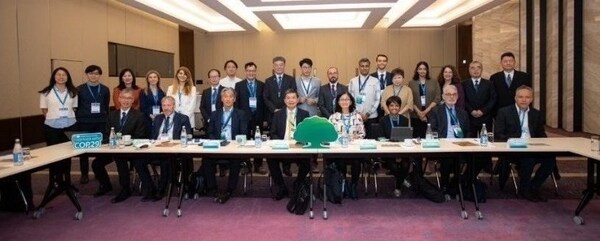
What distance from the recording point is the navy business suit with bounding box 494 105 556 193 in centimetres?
450

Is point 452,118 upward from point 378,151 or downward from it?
upward

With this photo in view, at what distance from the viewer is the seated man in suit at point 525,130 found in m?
4.48

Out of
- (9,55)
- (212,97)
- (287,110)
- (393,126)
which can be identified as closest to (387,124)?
(393,126)

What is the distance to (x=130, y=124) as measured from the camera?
488 cm

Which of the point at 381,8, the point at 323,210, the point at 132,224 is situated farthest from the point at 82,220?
the point at 381,8

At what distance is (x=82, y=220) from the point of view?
3.96 meters

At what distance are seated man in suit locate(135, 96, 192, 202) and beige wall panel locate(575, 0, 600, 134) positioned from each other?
788 cm

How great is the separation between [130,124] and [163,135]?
0.41 m

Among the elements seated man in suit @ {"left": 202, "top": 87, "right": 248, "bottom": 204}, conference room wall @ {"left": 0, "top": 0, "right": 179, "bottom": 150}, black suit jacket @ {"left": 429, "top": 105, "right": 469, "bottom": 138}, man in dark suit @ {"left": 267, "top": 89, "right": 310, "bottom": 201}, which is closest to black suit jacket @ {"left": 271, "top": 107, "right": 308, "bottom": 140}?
man in dark suit @ {"left": 267, "top": 89, "right": 310, "bottom": 201}

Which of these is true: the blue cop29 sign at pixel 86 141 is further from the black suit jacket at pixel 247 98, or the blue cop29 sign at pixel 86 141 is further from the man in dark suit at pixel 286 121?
the black suit jacket at pixel 247 98

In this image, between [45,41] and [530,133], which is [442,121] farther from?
[45,41]

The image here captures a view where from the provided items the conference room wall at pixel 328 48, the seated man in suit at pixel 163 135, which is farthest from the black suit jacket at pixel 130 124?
the conference room wall at pixel 328 48

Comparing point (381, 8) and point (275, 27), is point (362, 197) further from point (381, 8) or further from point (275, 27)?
point (275, 27)

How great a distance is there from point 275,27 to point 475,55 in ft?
18.3
